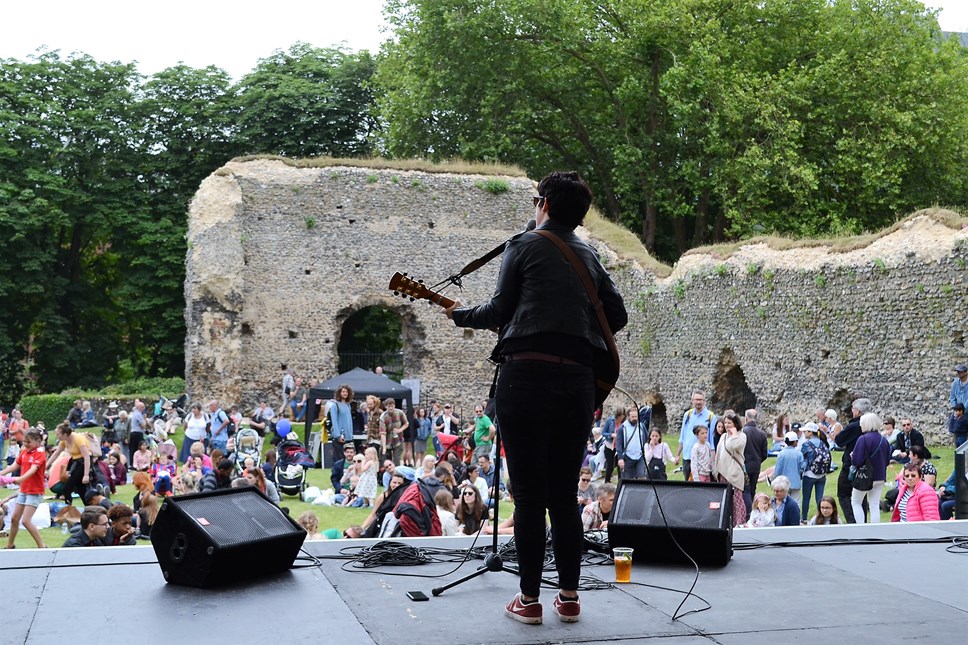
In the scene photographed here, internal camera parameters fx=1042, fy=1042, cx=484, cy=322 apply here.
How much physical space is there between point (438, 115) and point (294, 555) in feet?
102

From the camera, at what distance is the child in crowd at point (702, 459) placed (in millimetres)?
11945

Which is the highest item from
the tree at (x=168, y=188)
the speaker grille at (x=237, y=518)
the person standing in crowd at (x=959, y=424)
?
the tree at (x=168, y=188)

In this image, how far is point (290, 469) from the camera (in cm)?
Answer: 1591

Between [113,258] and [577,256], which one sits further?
[113,258]

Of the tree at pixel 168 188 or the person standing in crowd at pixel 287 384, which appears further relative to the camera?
the tree at pixel 168 188

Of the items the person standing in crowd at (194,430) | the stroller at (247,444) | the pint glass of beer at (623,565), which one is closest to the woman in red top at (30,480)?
the stroller at (247,444)

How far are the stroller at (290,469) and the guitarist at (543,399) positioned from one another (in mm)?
11763

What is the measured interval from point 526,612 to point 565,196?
1.69 metres

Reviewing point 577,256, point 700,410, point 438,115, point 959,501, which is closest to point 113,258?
point 438,115

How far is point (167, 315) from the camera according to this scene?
115 feet

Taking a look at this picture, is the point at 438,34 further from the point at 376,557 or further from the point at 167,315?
the point at 376,557

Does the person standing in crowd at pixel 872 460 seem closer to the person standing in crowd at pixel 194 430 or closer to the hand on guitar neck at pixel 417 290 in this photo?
the hand on guitar neck at pixel 417 290

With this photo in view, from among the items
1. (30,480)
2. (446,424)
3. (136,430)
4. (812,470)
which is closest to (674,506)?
(812,470)

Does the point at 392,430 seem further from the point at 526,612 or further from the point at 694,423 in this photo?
the point at 526,612
